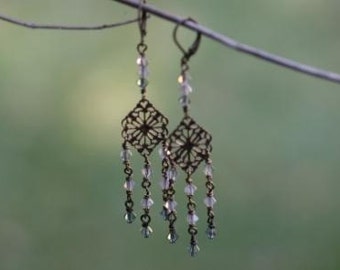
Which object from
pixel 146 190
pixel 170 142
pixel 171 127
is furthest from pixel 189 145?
pixel 171 127

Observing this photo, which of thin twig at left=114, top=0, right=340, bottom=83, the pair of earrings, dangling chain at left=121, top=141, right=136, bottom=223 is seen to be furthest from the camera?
dangling chain at left=121, top=141, right=136, bottom=223

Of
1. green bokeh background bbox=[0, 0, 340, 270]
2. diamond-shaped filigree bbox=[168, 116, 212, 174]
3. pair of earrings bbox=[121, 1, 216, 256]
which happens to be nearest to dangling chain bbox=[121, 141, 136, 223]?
pair of earrings bbox=[121, 1, 216, 256]

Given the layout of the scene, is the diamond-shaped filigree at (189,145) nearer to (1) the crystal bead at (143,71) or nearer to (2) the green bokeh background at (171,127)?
(1) the crystal bead at (143,71)

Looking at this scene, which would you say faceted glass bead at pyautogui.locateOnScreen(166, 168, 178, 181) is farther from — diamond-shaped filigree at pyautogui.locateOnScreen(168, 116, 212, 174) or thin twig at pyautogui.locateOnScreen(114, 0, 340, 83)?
thin twig at pyautogui.locateOnScreen(114, 0, 340, 83)

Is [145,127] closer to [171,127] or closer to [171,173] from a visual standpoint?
[171,173]

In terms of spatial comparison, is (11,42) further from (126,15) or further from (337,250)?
(337,250)

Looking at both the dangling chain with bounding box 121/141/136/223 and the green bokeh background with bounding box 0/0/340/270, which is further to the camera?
the green bokeh background with bounding box 0/0/340/270

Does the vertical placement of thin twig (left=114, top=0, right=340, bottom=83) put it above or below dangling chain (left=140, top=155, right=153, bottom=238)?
above
